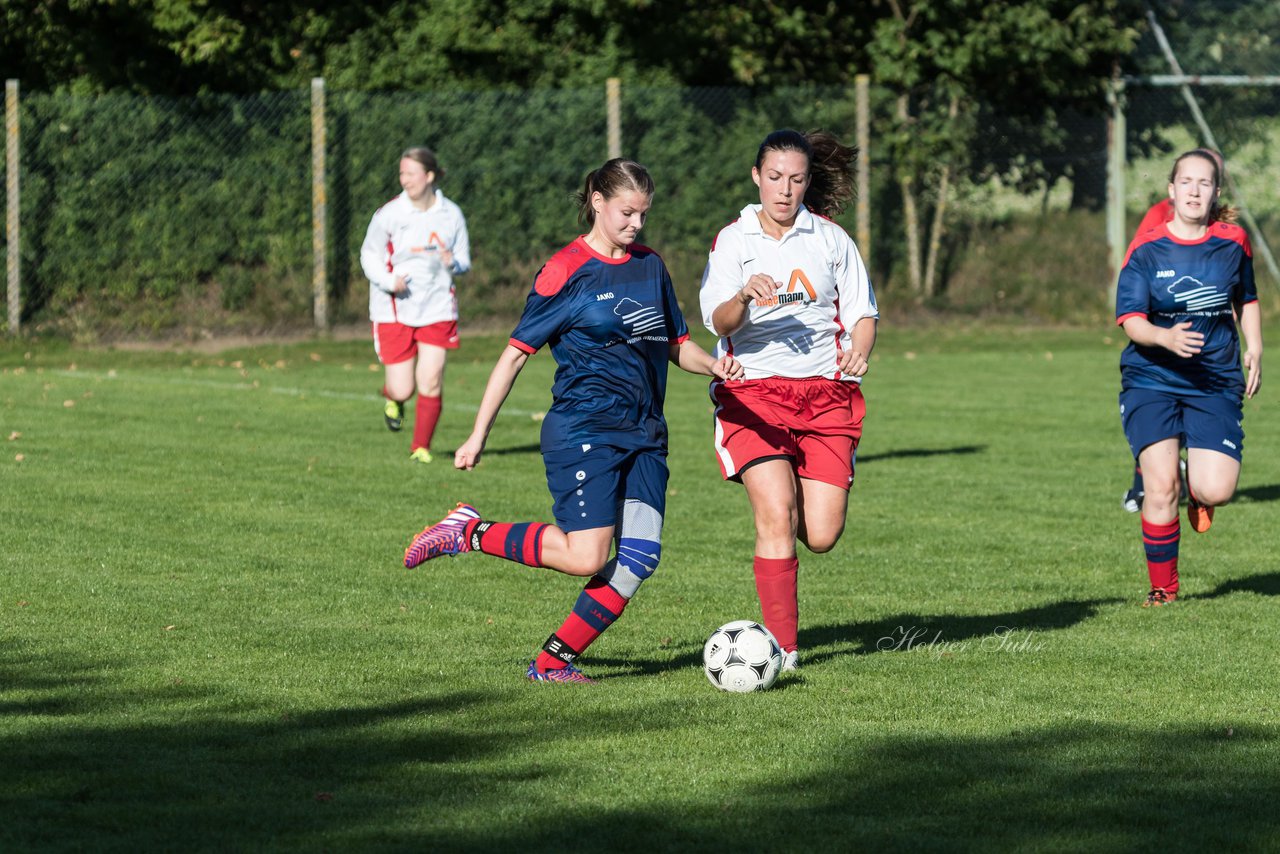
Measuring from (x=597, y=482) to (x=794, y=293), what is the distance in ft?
3.41

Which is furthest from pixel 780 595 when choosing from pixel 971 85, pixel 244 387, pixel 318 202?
pixel 971 85

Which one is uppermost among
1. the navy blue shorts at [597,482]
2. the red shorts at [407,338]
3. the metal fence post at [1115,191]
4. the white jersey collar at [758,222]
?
the metal fence post at [1115,191]

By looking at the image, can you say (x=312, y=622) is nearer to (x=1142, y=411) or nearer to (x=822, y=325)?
(x=822, y=325)

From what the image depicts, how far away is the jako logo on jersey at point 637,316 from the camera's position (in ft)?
20.8

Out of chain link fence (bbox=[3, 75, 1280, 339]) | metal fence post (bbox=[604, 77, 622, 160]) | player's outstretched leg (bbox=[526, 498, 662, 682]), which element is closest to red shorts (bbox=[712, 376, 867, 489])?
player's outstretched leg (bbox=[526, 498, 662, 682])

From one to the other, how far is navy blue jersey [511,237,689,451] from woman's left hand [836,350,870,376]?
0.62 meters

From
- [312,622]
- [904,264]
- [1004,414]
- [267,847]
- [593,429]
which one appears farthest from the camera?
[904,264]

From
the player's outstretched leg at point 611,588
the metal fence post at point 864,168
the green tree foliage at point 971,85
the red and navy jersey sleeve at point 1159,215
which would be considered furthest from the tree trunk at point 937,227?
the player's outstretched leg at point 611,588

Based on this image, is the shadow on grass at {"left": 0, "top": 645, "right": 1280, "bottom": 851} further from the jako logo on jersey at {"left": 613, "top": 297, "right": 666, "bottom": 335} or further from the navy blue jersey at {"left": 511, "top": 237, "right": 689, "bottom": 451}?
the jako logo on jersey at {"left": 613, "top": 297, "right": 666, "bottom": 335}

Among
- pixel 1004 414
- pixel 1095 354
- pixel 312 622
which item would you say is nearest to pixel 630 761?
pixel 312 622

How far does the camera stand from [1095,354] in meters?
22.0

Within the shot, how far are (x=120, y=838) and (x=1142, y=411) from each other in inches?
206

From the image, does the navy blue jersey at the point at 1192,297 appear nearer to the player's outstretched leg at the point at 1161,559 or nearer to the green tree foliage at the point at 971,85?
the player's outstretched leg at the point at 1161,559

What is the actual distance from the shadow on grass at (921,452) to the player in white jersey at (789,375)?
6305 mm
